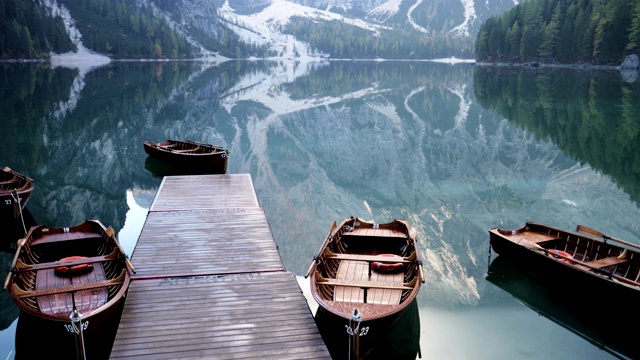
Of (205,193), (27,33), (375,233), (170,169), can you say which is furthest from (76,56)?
(375,233)

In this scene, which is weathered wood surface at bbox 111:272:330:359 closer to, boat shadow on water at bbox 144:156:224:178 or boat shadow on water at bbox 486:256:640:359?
boat shadow on water at bbox 486:256:640:359

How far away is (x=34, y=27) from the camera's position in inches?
6166

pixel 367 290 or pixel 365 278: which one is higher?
pixel 367 290

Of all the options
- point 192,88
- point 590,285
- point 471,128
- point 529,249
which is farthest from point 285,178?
point 192,88

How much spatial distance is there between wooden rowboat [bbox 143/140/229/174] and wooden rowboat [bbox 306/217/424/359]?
15.4m

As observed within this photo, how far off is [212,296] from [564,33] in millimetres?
156609

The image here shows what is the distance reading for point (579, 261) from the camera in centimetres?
1508

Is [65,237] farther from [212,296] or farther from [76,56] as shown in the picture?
[76,56]

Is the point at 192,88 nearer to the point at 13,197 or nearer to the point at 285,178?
the point at 285,178

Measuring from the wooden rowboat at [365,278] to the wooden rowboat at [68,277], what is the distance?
4.86 metres

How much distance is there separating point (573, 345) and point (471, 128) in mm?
43011

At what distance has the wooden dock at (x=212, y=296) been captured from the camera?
11.0 metres

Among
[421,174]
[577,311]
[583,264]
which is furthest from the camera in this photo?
[421,174]

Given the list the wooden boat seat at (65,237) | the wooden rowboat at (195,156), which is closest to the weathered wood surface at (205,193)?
the wooden rowboat at (195,156)
